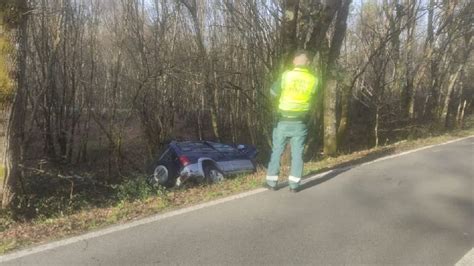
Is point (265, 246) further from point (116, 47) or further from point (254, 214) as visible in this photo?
point (116, 47)

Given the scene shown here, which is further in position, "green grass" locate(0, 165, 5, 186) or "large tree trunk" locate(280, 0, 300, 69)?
"large tree trunk" locate(280, 0, 300, 69)

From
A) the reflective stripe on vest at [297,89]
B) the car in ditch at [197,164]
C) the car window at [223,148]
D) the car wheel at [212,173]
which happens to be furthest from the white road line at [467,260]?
the car window at [223,148]

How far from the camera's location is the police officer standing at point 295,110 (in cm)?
703

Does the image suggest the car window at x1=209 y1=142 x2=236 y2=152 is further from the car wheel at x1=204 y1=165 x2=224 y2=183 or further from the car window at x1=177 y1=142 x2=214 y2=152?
the car wheel at x1=204 y1=165 x2=224 y2=183

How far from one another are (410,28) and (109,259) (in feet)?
62.7

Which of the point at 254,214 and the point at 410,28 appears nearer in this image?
the point at 254,214

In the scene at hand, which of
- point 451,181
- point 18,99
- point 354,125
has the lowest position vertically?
point 354,125

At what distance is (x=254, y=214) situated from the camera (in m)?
6.06

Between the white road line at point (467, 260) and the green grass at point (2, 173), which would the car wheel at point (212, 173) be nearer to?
the green grass at point (2, 173)

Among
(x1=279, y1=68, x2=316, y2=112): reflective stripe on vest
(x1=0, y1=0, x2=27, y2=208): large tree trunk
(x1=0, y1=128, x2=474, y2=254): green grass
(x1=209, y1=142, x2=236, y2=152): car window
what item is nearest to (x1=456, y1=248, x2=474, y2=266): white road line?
(x1=279, y1=68, x2=316, y2=112): reflective stripe on vest

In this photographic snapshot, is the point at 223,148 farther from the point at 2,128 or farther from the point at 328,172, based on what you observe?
the point at 2,128

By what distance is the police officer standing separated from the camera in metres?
7.03

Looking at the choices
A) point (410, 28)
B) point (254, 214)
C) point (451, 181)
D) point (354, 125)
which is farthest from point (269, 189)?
point (354, 125)

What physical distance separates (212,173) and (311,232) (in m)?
6.30
